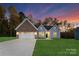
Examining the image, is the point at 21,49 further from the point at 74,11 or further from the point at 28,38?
the point at 74,11

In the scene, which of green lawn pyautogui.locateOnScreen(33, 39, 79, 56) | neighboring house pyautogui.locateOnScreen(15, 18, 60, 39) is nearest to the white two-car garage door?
neighboring house pyautogui.locateOnScreen(15, 18, 60, 39)

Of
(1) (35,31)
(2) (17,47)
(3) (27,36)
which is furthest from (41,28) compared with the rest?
(2) (17,47)

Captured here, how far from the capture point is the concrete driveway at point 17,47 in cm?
562

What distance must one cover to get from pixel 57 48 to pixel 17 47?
43 centimetres

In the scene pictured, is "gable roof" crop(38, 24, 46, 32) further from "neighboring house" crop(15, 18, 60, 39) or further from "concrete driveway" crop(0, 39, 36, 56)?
"concrete driveway" crop(0, 39, 36, 56)

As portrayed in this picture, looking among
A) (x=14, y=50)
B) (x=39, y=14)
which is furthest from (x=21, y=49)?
(x=39, y=14)

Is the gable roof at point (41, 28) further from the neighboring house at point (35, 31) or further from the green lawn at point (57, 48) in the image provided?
the green lawn at point (57, 48)

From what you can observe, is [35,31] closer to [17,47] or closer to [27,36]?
[27,36]

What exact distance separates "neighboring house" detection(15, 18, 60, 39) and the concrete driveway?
65 millimetres

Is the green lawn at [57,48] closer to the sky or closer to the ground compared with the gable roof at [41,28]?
closer to the ground

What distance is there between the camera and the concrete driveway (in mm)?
5617

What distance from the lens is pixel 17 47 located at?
567 cm

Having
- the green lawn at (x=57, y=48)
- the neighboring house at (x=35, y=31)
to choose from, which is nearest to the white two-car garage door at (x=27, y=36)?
the neighboring house at (x=35, y=31)

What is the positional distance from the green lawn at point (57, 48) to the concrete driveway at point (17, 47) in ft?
0.21
